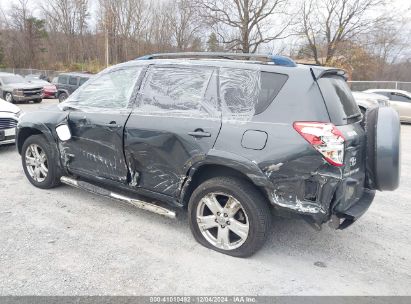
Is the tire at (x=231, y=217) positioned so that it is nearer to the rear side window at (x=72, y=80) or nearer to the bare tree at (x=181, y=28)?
the rear side window at (x=72, y=80)

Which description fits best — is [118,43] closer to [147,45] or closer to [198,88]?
[147,45]

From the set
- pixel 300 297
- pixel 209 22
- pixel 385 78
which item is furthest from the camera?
pixel 385 78

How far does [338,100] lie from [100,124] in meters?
2.50

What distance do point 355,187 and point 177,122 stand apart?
68.3 inches

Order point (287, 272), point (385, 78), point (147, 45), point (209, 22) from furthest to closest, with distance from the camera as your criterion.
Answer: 1. point (147, 45)
2. point (385, 78)
3. point (209, 22)
4. point (287, 272)

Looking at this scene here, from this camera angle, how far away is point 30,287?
262cm

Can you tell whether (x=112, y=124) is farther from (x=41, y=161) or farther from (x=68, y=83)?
(x=68, y=83)

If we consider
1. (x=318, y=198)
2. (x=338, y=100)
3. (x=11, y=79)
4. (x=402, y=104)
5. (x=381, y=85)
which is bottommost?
(x=318, y=198)

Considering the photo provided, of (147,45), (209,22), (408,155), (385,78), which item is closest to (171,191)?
(408,155)

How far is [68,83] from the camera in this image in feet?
65.4

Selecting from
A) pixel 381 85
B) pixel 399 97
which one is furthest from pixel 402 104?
pixel 381 85

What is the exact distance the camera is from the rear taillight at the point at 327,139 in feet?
8.58

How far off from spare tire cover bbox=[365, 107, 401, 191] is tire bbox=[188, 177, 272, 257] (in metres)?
1.05

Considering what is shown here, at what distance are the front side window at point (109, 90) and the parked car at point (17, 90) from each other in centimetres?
1609
